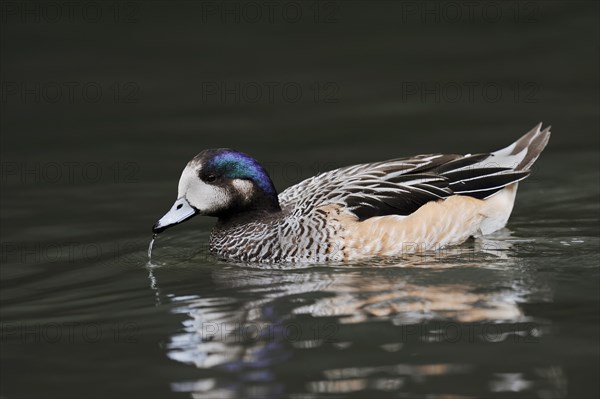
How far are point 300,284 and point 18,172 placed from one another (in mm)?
4956

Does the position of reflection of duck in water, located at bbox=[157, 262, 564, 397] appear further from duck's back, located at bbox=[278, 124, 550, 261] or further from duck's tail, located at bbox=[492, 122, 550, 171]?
duck's tail, located at bbox=[492, 122, 550, 171]

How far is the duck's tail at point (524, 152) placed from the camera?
12.0 meters

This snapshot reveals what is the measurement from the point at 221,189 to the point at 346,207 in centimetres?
105

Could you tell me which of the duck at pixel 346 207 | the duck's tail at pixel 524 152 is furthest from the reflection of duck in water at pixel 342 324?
the duck's tail at pixel 524 152

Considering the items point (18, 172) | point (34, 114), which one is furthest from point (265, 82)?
point (18, 172)

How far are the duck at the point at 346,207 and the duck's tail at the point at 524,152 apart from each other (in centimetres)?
15

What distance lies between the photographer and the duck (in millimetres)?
10922

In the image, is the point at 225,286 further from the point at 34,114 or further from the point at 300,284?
the point at 34,114

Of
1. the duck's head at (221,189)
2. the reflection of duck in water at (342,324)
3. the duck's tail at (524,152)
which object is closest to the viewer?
the reflection of duck in water at (342,324)

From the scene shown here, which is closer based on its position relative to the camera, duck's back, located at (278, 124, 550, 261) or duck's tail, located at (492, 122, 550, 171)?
duck's back, located at (278, 124, 550, 261)

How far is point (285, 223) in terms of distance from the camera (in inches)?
439

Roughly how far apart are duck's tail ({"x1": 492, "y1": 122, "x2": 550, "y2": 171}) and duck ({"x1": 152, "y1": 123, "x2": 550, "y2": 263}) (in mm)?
148

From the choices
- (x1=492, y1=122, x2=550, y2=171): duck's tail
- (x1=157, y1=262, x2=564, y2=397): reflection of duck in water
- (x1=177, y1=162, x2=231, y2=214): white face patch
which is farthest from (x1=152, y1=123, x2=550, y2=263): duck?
(x1=157, y1=262, x2=564, y2=397): reflection of duck in water

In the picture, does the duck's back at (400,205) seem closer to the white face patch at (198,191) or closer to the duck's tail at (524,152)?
the duck's tail at (524,152)
